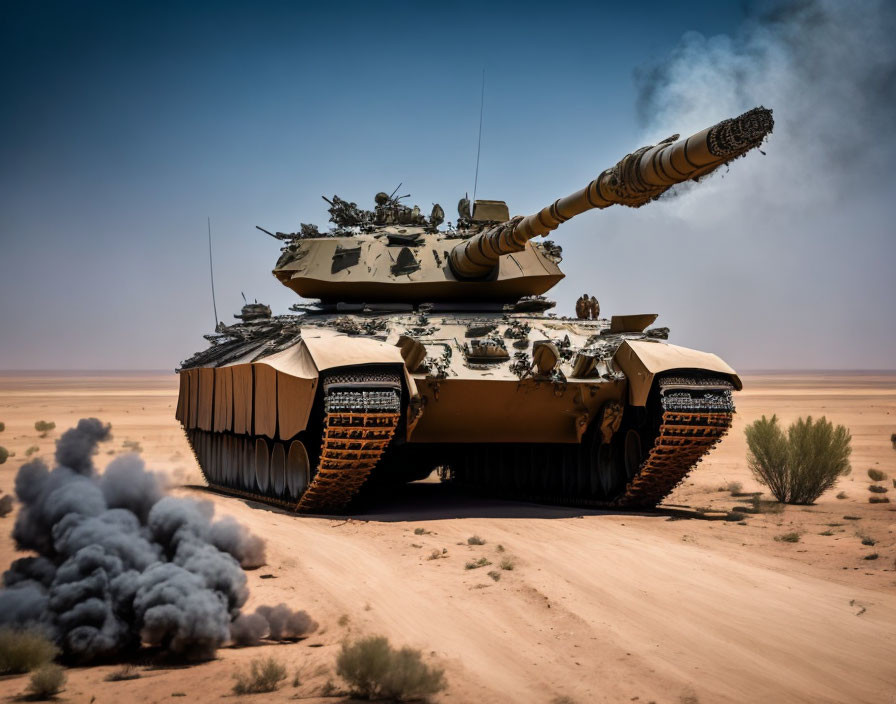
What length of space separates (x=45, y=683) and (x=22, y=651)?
477 millimetres

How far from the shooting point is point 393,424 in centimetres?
993

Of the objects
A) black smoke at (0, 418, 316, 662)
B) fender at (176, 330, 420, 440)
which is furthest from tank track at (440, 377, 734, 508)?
black smoke at (0, 418, 316, 662)

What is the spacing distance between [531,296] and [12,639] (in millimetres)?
10857

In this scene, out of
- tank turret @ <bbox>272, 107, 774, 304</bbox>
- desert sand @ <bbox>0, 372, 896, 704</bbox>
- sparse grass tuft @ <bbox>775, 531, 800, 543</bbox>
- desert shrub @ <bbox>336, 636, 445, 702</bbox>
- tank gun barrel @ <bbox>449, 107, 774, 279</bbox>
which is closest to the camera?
desert shrub @ <bbox>336, 636, 445, 702</bbox>

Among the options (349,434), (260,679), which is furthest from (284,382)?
(260,679)

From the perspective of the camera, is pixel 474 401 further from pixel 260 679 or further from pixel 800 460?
pixel 260 679

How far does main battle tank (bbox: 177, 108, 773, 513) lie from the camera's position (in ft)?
32.9

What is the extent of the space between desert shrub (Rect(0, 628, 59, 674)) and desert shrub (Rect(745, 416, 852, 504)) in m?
11.3

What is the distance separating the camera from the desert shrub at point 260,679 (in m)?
4.63

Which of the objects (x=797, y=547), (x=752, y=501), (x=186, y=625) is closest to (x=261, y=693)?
(x=186, y=625)

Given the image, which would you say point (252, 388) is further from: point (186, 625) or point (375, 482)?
point (186, 625)

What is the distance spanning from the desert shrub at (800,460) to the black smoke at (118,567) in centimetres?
983

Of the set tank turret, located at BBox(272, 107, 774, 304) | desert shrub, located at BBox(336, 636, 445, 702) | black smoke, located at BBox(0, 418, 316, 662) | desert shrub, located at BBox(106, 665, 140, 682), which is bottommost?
desert shrub, located at BBox(106, 665, 140, 682)

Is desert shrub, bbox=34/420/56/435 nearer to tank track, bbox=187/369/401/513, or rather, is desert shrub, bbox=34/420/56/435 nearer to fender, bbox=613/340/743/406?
tank track, bbox=187/369/401/513
